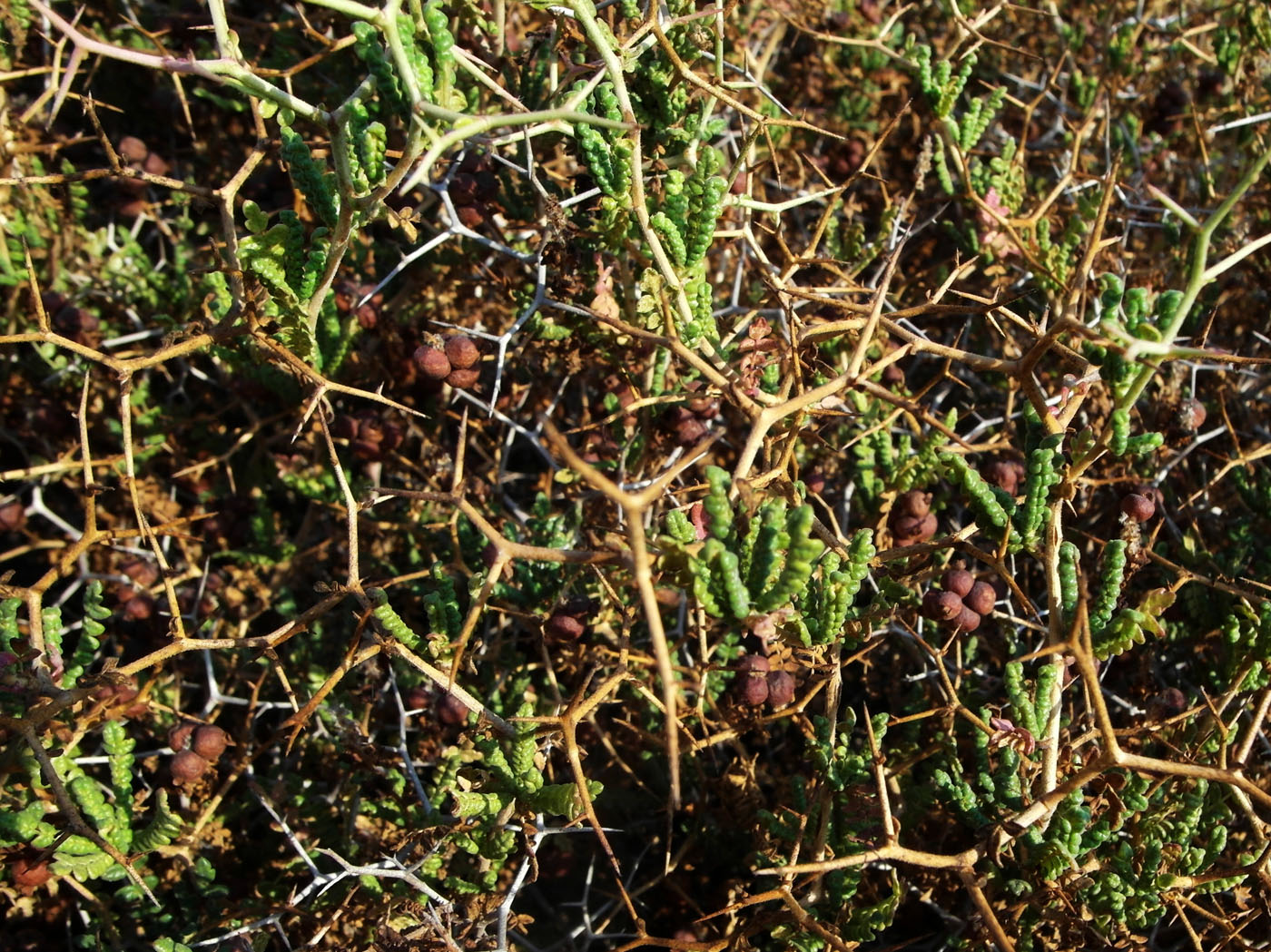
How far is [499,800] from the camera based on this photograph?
4.80ft

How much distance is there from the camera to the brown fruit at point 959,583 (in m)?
1.52

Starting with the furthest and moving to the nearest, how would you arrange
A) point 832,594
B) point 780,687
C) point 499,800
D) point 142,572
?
point 142,572
point 780,687
point 499,800
point 832,594

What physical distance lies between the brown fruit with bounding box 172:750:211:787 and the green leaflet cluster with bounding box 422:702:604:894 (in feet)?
1.41

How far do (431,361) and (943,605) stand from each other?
0.91 metres

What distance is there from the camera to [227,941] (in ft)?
5.44

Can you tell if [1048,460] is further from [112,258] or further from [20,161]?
[20,161]

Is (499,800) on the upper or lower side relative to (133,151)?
lower

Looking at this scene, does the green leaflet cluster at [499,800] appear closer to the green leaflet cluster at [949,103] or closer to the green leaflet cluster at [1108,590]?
the green leaflet cluster at [1108,590]

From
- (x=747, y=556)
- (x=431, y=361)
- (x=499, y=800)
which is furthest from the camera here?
(x=431, y=361)

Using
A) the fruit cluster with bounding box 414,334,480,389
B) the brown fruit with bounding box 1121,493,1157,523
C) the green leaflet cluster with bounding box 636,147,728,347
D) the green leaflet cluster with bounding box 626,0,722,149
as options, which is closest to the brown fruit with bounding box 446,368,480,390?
the fruit cluster with bounding box 414,334,480,389

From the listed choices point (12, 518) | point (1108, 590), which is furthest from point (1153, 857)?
point (12, 518)

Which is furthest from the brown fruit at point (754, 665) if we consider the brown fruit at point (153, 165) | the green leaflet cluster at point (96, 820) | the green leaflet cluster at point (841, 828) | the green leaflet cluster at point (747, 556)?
the brown fruit at point (153, 165)

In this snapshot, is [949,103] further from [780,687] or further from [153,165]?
[153,165]

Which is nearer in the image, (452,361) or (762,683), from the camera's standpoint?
(762,683)
